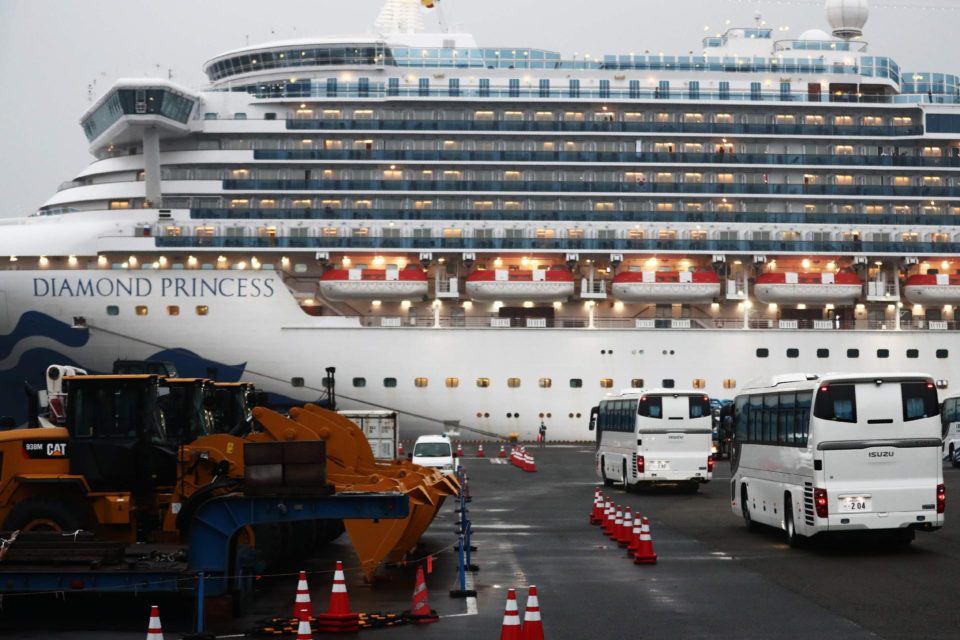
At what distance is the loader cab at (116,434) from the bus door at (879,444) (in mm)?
9398

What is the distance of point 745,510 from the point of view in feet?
77.3

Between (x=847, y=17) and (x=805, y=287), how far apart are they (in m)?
14.6

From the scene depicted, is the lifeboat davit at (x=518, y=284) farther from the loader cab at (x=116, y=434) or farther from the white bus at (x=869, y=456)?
the loader cab at (x=116, y=434)

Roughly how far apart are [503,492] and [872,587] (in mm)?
16687

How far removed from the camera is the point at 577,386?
50.4 m

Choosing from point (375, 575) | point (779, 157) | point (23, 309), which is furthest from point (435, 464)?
point (779, 157)

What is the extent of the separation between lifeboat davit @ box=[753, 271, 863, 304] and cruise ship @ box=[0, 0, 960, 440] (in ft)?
0.29

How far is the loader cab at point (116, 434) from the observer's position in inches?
631

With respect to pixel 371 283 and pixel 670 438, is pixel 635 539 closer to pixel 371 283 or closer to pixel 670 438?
pixel 670 438

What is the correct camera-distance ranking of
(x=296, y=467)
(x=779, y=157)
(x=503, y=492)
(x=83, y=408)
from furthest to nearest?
(x=779, y=157) < (x=503, y=492) < (x=83, y=408) < (x=296, y=467)

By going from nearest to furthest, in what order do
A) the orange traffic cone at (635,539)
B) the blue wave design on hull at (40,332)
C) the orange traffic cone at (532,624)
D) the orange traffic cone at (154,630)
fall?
the orange traffic cone at (154,630), the orange traffic cone at (532,624), the orange traffic cone at (635,539), the blue wave design on hull at (40,332)

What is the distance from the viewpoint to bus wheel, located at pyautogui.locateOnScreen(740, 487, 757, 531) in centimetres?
2338

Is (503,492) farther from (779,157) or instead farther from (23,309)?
(779,157)

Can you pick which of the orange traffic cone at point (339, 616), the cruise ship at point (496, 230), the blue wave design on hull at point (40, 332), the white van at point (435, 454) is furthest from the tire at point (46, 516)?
the blue wave design on hull at point (40, 332)
